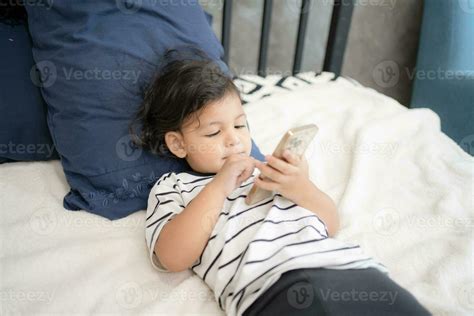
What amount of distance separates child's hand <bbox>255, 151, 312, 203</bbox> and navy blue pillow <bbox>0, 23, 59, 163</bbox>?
0.59 m

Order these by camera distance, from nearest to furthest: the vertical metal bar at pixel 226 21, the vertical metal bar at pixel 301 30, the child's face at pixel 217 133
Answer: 1. the child's face at pixel 217 133
2. the vertical metal bar at pixel 226 21
3. the vertical metal bar at pixel 301 30

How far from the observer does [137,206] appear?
0.99 meters

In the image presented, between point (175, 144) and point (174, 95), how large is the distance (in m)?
0.11

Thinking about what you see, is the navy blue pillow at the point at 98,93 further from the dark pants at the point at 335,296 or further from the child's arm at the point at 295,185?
the dark pants at the point at 335,296

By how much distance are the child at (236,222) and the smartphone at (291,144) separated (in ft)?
0.04

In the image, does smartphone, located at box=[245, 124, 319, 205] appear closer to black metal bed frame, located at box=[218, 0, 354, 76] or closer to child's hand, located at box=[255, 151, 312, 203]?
child's hand, located at box=[255, 151, 312, 203]

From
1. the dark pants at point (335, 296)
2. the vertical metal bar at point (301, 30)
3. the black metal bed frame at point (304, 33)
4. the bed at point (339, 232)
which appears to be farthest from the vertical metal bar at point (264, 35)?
the dark pants at point (335, 296)

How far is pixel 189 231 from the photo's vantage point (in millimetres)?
768

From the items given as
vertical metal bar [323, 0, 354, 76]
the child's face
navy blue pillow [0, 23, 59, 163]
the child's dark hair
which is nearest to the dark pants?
the child's face

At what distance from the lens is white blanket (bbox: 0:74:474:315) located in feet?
2.56

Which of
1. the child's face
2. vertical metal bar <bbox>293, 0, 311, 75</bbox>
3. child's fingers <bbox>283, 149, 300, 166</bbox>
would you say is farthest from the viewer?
vertical metal bar <bbox>293, 0, 311, 75</bbox>

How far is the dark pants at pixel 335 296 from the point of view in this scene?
2.15ft

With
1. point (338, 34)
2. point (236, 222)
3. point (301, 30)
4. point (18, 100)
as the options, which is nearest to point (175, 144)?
point (236, 222)

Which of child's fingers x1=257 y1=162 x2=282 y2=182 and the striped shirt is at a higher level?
child's fingers x1=257 y1=162 x2=282 y2=182
